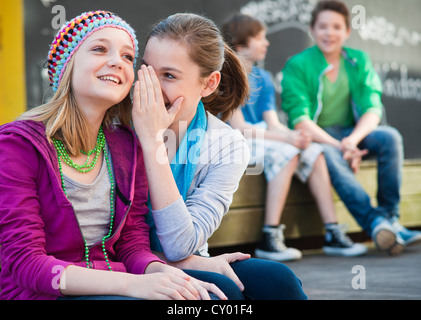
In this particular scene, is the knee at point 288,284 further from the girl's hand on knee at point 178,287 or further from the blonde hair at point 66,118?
the blonde hair at point 66,118

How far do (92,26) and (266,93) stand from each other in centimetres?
182

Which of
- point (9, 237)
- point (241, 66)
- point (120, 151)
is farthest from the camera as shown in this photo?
point (241, 66)

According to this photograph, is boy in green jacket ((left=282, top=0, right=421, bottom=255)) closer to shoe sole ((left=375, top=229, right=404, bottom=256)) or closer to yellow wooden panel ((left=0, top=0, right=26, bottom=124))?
shoe sole ((left=375, top=229, right=404, bottom=256))

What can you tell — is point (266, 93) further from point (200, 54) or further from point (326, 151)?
point (200, 54)

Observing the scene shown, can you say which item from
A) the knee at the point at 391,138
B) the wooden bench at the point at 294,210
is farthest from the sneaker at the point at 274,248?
the knee at the point at 391,138

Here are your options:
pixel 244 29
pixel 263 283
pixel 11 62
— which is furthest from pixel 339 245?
pixel 11 62

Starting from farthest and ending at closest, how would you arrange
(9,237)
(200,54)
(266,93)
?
(266,93), (200,54), (9,237)

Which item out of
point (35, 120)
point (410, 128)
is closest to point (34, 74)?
point (35, 120)

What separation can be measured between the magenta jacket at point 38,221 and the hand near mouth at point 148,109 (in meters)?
0.09

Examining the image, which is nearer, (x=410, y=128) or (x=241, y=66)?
(x=241, y=66)

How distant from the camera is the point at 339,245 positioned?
2.68m

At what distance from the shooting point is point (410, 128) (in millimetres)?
4957

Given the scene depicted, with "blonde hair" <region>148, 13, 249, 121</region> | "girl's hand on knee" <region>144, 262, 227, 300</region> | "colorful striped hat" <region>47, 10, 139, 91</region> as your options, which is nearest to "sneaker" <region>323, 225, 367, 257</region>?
"blonde hair" <region>148, 13, 249, 121</region>

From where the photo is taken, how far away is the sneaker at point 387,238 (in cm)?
262
